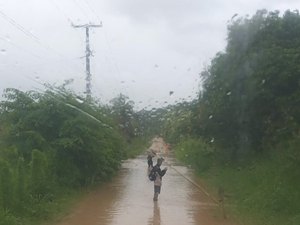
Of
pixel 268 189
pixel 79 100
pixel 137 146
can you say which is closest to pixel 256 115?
pixel 268 189

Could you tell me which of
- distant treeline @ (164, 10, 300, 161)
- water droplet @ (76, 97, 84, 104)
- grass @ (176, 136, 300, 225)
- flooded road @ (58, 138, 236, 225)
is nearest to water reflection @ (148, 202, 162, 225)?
flooded road @ (58, 138, 236, 225)

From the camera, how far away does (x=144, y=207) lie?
55.7 feet

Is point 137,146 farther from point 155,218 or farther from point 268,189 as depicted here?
point 155,218

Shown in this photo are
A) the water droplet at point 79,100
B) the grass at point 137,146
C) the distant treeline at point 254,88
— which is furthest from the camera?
the grass at point 137,146

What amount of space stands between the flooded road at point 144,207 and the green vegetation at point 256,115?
1004mm

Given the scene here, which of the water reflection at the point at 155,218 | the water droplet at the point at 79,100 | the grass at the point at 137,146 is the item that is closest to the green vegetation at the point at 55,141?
the water droplet at the point at 79,100

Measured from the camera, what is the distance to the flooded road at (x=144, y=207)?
14.5m

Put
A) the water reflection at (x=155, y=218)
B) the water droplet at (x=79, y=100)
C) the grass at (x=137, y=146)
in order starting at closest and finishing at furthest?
the water reflection at (x=155, y=218) < the water droplet at (x=79, y=100) < the grass at (x=137, y=146)

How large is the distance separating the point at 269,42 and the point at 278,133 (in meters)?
3.94

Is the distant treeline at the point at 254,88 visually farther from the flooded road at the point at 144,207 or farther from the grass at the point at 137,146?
the grass at the point at 137,146

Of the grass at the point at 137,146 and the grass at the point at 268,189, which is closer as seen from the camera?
the grass at the point at 268,189

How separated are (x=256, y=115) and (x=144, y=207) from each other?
8355mm

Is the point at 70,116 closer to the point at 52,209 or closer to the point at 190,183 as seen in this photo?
the point at 52,209

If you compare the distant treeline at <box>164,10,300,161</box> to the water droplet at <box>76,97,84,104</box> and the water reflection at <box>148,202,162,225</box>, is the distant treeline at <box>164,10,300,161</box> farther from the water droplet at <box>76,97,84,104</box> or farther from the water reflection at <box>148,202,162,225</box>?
the water droplet at <box>76,97,84,104</box>
